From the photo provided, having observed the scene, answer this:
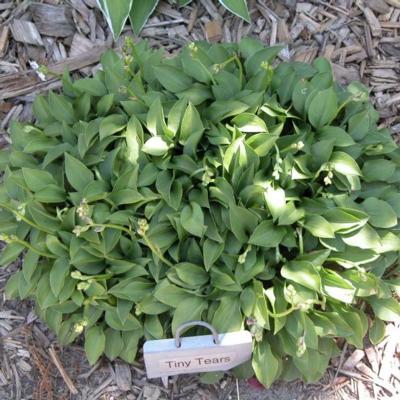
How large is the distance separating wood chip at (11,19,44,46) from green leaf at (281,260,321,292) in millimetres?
1497

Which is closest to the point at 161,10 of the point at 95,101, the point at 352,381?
the point at 95,101

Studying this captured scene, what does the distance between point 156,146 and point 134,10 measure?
2.51 ft

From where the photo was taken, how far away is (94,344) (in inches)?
79.6

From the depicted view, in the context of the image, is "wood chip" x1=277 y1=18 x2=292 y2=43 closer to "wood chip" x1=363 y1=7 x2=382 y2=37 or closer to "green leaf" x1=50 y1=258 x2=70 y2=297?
"wood chip" x1=363 y1=7 x2=382 y2=37

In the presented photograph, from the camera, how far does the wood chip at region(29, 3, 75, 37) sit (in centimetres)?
253

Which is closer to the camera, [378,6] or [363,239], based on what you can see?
[363,239]

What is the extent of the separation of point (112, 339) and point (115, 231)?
404 millimetres

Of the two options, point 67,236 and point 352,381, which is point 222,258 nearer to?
point 67,236

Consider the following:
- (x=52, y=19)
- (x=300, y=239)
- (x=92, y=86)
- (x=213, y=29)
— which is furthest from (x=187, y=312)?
(x=52, y=19)

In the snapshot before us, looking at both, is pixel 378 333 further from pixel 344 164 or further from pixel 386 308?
pixel 344 164

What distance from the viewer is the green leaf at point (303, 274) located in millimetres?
1842

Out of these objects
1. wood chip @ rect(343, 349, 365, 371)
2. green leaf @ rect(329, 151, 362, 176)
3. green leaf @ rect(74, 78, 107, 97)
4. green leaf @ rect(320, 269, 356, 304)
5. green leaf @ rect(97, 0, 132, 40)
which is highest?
green leaf @ rect(97, 0, 132, 40)

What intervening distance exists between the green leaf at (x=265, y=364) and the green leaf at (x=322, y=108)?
2.69 feet

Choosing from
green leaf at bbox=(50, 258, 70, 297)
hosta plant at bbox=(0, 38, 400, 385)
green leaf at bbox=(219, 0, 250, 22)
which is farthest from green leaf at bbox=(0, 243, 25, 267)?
green leaf at bbox=(219, 0, 250, 22)
